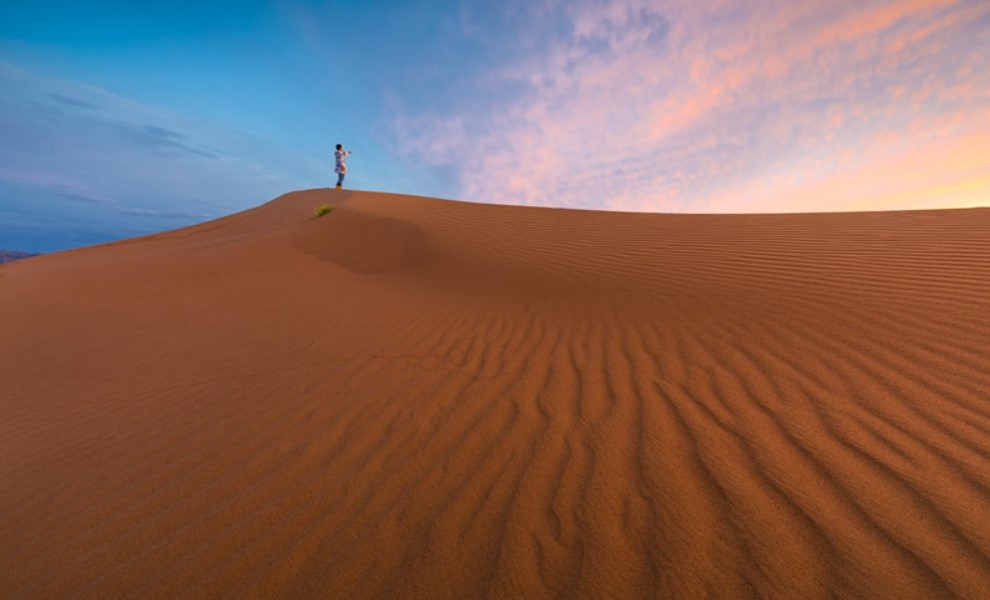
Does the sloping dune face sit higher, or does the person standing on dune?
the person standing on dune

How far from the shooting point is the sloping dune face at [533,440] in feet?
5.01

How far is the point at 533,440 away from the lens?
227 centimetres

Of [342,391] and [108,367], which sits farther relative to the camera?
[108,367]

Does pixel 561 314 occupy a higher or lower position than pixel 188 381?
higher

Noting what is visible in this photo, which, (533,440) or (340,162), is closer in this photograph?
(533,440)

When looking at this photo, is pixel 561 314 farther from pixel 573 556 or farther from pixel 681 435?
pixel 573 556

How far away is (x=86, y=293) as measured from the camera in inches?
249

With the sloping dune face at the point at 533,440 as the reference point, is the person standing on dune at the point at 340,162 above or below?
above

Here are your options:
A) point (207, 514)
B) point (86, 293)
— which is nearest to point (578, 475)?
point (207, 514)

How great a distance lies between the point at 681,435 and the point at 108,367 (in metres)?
5.15

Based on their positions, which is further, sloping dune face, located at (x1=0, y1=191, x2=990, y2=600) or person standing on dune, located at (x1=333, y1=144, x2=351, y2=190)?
person standing on dune, located at (x1=333, y1=144, x2=351, y2=190)

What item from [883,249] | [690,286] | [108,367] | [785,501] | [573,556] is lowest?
[108,367]

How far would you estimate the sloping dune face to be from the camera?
153 centimetres

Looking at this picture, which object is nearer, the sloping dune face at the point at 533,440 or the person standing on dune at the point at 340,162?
the sloping dune face at the point at 533,440
